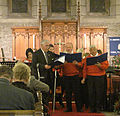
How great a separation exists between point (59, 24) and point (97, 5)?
254cm

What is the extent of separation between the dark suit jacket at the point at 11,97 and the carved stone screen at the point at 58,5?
12.6 metres

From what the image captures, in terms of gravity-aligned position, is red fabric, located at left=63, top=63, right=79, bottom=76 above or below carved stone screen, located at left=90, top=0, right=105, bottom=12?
below

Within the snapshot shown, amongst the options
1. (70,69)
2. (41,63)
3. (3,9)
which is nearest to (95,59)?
(70,69)

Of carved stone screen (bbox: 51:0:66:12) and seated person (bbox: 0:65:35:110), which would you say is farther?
carved stone screen (bbox: 51:0:66:12)

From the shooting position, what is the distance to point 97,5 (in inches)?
623

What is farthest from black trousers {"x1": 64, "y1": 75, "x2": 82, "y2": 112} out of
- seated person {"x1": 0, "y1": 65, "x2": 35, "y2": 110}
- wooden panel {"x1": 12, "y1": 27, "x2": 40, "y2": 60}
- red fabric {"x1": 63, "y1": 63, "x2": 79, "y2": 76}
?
wooden panel {"x1": 12, "y1": 27, "x2": 40, "y2": 60}

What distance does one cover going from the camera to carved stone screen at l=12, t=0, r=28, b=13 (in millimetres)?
15758

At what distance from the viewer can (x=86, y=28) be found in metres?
15.1

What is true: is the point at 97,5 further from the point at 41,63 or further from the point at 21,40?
the point at 41,63

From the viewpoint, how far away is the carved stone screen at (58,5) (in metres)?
15.8

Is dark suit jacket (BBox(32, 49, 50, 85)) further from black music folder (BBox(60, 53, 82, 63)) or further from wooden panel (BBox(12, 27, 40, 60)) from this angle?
wooden panel (BBox(12, 27, 40, 60))

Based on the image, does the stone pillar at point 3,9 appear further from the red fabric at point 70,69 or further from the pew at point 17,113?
the pew at point 17,113

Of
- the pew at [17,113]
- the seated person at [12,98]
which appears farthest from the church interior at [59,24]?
the pew at [17,113]

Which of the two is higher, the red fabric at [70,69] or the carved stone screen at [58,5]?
the carved stone screen at [58,5]
